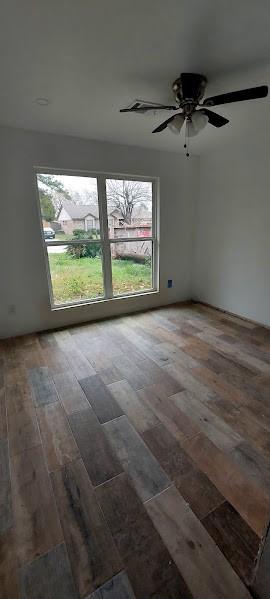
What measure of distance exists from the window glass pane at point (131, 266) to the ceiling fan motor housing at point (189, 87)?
1.94 m

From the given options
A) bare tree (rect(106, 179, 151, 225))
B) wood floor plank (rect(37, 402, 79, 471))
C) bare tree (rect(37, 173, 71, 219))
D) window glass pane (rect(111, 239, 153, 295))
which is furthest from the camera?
window glass pane (rect(111, 239, 153, 295))

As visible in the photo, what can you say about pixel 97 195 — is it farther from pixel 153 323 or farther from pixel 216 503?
pixel 216 503

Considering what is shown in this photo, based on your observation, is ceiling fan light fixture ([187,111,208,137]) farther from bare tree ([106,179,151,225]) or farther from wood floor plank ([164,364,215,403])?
wood floor plank ([164,364,215,403])

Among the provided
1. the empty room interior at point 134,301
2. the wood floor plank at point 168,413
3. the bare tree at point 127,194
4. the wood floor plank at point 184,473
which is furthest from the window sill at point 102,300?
the wood floor plank at point 184,473

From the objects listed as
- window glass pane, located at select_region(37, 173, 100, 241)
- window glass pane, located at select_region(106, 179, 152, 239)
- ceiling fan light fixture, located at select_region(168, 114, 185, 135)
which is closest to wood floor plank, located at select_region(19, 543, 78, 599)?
ceiling fan light fixture, located at select_region(168, 114, 185, 135)

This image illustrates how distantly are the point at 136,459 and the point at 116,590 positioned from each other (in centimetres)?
55

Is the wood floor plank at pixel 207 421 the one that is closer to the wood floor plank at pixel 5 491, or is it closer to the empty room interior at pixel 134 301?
the empty room interior at pixel 134 301

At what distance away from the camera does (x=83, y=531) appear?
112cm

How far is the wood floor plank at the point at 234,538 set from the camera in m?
0.99

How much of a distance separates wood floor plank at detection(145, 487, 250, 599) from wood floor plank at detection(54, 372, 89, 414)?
2.83 ft

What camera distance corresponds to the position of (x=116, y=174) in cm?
334

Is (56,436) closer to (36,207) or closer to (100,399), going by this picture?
(100,399)

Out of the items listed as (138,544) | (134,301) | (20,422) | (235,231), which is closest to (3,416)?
(20,422)

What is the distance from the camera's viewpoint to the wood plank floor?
3.22 ft
